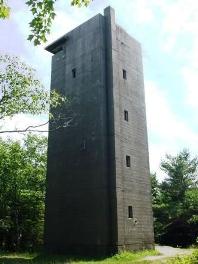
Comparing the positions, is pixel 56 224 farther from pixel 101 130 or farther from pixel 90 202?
pixel 101 130

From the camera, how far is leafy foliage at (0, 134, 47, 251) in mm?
29422

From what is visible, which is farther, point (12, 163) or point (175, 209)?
point (175, 209)

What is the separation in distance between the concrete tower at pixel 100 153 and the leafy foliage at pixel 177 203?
33.5 feet

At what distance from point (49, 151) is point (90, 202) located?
20.7ft

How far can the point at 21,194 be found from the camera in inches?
1174

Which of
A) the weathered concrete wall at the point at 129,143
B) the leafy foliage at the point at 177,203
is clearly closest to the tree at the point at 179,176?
the leafy foliage at the point at 177,203

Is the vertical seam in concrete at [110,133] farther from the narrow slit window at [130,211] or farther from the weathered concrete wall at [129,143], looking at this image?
the narrow slit window at [130,211]

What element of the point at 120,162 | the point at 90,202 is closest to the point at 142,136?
the point at 120,162

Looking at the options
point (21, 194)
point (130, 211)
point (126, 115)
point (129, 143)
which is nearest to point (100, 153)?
point (129, 143)

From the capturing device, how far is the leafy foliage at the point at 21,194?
96.5 ft

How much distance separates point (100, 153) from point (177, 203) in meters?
15.1

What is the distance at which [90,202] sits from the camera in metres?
22.4

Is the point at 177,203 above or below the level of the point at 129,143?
below

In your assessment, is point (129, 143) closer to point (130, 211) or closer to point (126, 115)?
point (126, 115)
